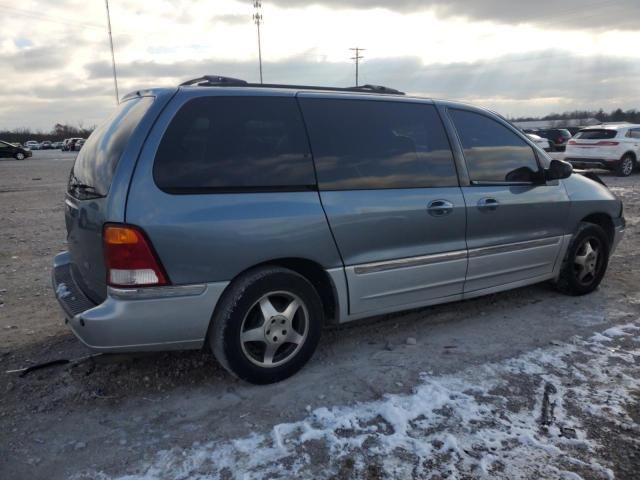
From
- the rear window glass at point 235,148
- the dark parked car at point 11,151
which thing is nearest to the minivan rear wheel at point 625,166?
the rear window glass at point 235,148

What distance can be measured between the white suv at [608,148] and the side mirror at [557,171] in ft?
45.9

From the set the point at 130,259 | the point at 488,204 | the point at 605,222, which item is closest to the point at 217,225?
the point at 130,259

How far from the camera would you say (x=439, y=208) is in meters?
3.82

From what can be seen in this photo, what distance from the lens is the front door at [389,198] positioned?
344 cm

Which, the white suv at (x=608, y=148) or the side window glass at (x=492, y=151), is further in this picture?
the white suv at (x=608, y=148)

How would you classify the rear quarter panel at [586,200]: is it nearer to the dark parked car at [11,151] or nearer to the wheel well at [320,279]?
the wheel well at [320,279]

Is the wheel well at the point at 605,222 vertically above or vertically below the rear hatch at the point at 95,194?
below

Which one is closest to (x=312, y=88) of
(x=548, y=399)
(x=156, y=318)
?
(x=156, y=318)

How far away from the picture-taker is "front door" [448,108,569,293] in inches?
162

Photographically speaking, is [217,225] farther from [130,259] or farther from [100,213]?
[100,213]

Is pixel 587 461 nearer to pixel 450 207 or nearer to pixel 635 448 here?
pixel 635 448

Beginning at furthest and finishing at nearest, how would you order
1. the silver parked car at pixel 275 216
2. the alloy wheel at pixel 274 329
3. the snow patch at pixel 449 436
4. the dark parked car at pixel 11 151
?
the dark parked car at pixel 11 151 < the alloy wheel at pixel 274 329 < the silver parked car at pixel 275 216 < the snow patch at pixel 449 436

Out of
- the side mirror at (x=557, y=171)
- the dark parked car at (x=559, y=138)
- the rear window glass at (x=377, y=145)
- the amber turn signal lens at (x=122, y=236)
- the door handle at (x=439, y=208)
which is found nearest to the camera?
the amber turn signal lens at (x=122, y=236)

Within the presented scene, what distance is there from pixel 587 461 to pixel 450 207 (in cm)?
192
